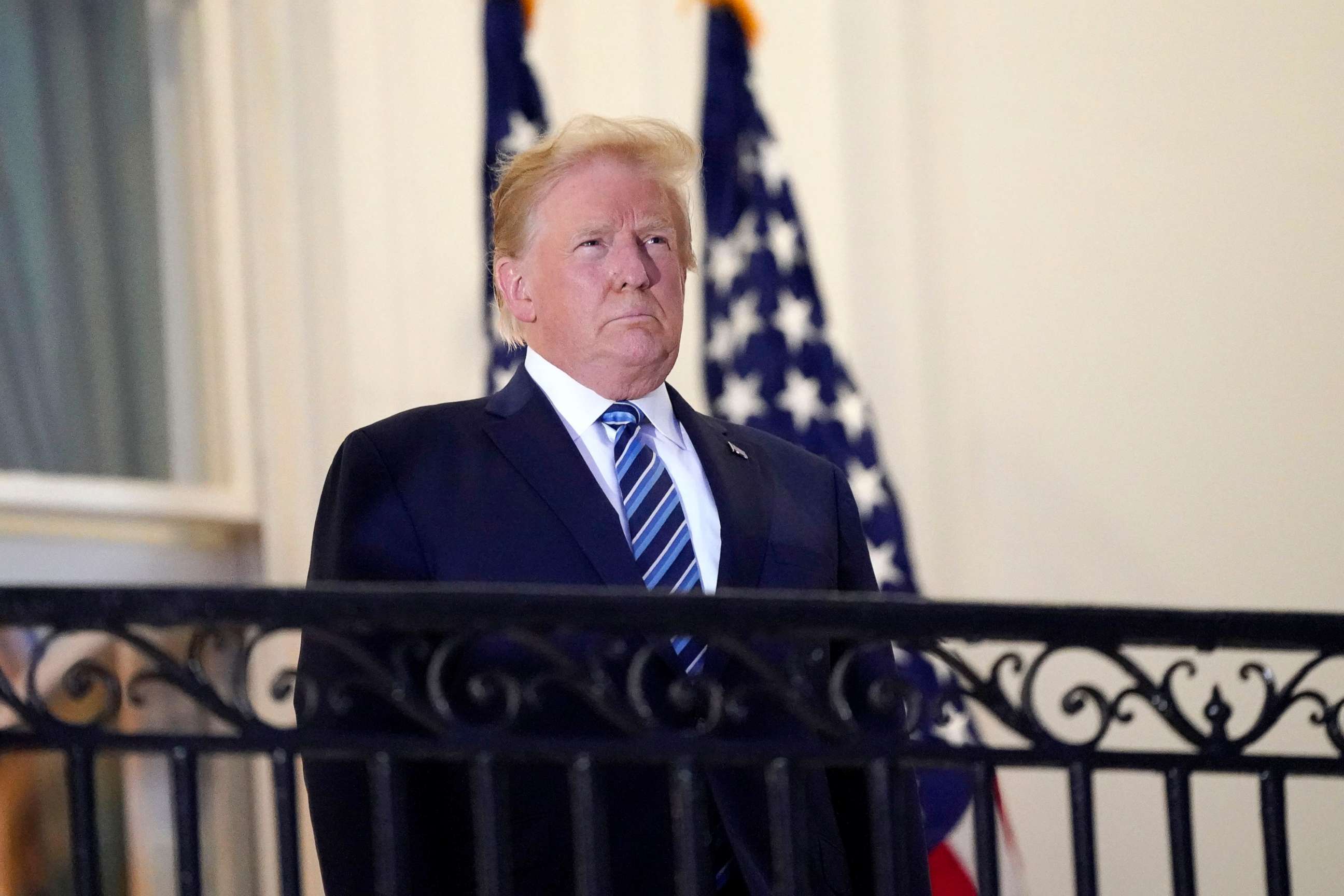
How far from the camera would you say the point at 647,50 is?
4863mm

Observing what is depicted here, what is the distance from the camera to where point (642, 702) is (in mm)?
1411

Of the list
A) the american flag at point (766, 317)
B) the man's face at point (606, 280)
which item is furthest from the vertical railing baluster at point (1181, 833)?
the american flag at point (766, 317)

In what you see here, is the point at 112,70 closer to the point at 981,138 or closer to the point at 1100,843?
the point at 981,138

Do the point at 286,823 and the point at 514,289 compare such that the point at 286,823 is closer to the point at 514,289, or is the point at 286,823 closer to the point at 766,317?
the point at 514,289

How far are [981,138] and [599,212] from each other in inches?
109

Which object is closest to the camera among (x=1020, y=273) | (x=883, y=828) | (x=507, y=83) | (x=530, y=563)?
(x=883, y=828)

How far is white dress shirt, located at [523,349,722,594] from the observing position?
194 cm

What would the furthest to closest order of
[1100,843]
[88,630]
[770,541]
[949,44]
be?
1. [949,44]
2. [1100,843]
3. [770,541]
4. [88,630]

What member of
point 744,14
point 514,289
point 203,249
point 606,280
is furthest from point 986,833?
point 203,249

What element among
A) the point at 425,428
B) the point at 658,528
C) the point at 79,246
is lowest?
the point at 658,528

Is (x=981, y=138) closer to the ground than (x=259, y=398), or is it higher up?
higher up

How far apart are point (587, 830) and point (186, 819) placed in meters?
0.33

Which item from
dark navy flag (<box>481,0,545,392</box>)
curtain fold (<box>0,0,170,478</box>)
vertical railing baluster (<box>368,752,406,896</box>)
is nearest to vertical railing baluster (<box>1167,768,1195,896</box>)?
vertical railing baluster (<box>368,752,406,896</box>)

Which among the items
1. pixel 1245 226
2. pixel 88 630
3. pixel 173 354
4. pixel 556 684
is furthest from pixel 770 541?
pixel 1245 226
